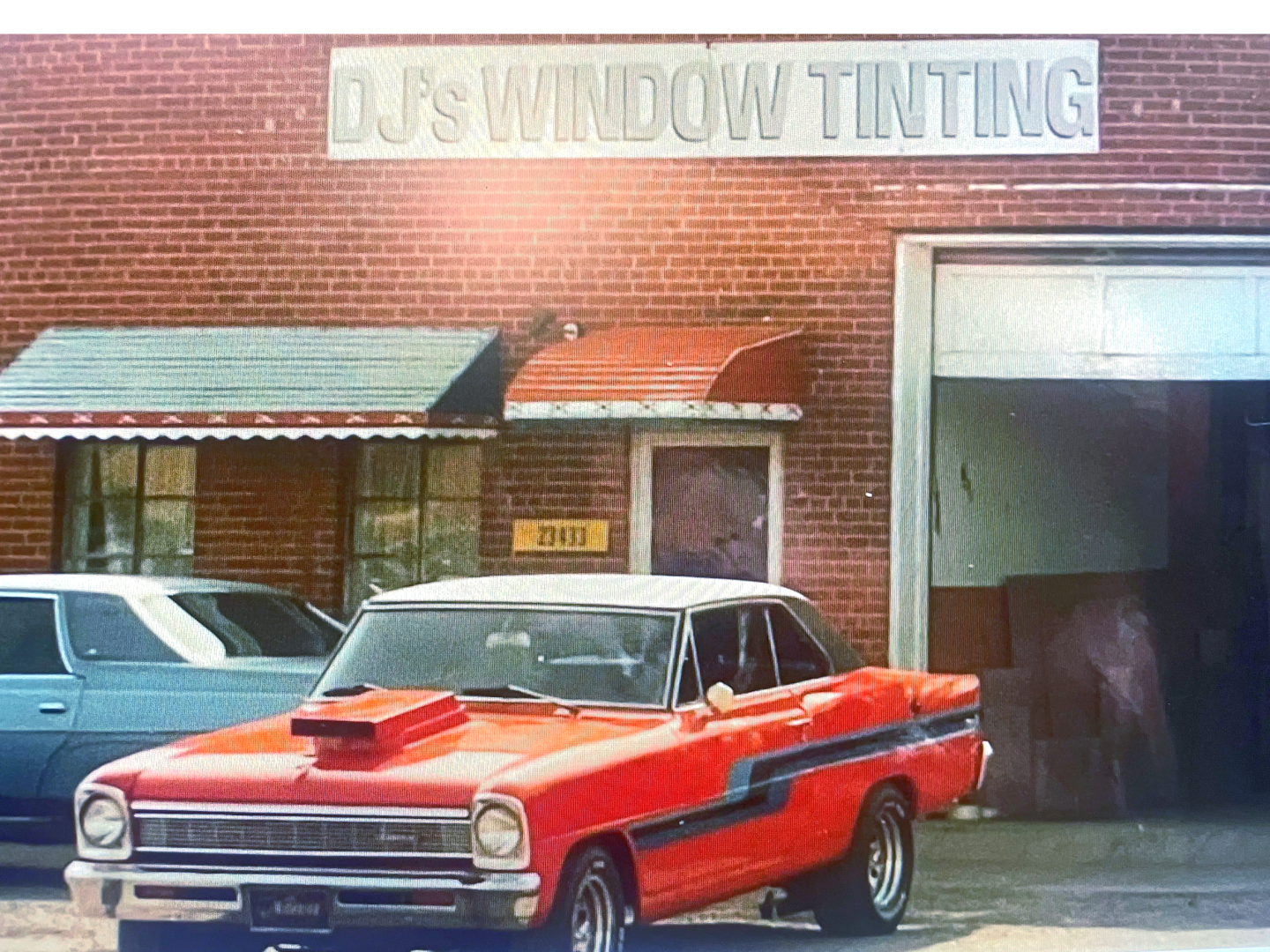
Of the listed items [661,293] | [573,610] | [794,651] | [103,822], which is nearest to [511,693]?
[573,610]

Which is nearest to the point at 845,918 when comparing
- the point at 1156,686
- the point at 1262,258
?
the point at 1156,686

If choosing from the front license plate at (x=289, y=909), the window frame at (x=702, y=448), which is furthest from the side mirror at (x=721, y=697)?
the window frame at (x=702, y=448)

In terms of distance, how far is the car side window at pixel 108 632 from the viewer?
6.20 metres

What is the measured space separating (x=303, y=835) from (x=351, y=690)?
0.74m

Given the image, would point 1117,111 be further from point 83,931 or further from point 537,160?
point 83,931

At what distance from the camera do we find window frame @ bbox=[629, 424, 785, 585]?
22.3 ft

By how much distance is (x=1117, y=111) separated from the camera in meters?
6.99

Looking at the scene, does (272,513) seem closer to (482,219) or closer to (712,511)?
(482,219)

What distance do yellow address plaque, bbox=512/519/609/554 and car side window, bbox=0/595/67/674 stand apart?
187cm

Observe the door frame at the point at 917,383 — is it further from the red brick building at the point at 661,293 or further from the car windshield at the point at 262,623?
the car windshield at the point at 262,623

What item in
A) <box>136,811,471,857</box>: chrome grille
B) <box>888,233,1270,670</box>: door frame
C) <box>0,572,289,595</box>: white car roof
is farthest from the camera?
<box>888,233,1270,670</box>: door frame

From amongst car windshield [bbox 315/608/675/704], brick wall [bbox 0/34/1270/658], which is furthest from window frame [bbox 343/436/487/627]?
car windshield [bbox 315/608/675/704]

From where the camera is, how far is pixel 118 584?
6578mm

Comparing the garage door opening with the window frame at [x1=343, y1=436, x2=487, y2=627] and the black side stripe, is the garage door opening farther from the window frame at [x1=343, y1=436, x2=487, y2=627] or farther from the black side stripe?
the window frame at [x1=343, y1=436, x2=487, y2=627]
